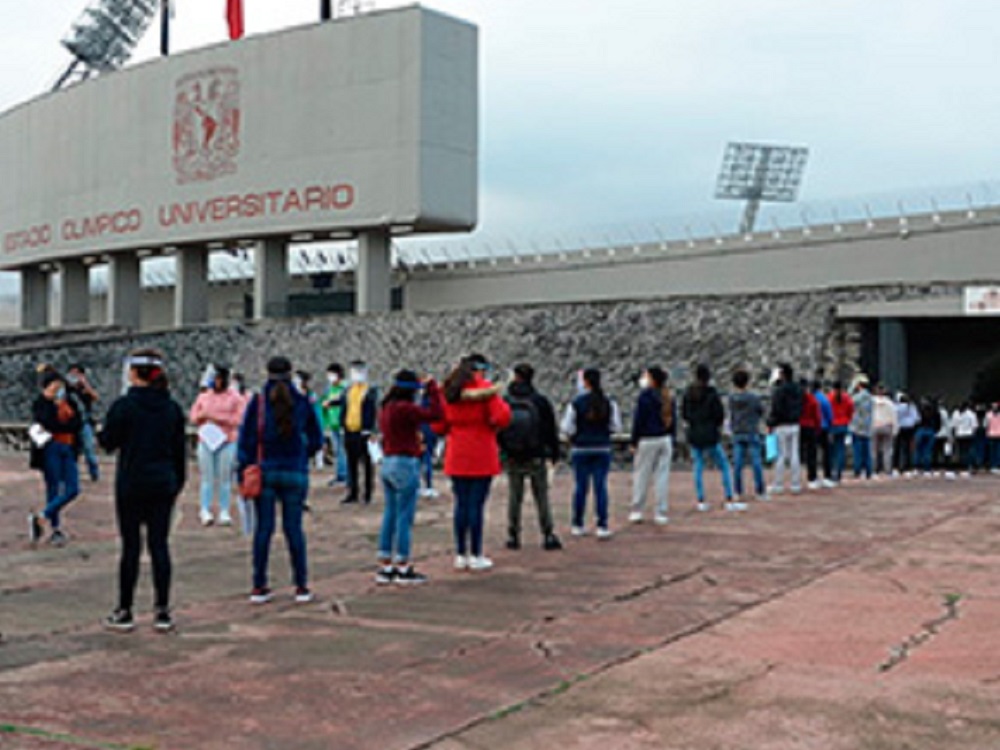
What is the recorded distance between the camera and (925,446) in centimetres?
2377

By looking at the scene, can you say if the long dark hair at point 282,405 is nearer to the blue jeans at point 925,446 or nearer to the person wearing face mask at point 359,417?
the person wearing face mask at point 359,417

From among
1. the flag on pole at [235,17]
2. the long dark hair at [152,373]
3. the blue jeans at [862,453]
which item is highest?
the flag on pole at [235,17]

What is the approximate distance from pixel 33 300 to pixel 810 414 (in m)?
46.6

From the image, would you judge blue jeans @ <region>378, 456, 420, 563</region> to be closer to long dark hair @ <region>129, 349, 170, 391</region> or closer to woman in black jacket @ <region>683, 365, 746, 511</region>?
long dark hair @ <region>129, 349, 170, 391</region>

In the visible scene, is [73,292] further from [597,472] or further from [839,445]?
[597,472]

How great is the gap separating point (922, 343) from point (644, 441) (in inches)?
751

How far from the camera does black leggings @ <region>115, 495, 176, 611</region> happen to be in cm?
757

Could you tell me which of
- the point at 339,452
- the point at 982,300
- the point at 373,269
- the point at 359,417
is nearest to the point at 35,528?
the point at 359,417

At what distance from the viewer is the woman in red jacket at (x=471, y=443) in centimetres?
973

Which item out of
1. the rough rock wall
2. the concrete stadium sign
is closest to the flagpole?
the concrete stadium sign

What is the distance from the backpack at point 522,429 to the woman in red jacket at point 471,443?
0.97 metres

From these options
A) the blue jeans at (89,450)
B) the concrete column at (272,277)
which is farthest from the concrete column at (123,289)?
the blue jeans at (89,450)

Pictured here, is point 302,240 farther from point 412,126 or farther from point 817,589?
point 817,589

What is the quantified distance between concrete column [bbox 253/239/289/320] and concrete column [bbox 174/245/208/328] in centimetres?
361
